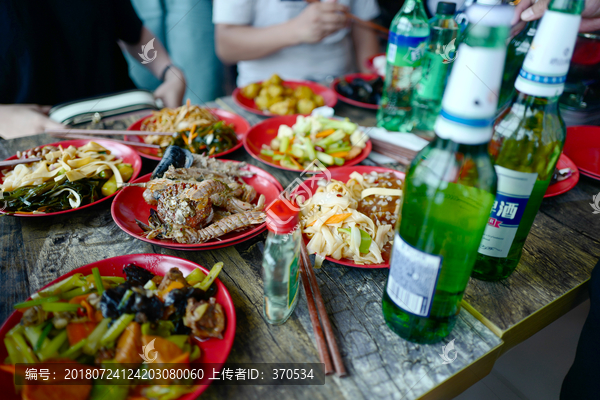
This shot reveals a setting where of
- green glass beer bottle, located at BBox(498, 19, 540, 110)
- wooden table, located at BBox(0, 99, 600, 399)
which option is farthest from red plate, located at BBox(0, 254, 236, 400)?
green glass beer bottle, located at BBox(498, 19, 540, 110)

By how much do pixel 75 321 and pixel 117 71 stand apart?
9.22 feet

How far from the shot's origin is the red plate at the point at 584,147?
5.72 ft

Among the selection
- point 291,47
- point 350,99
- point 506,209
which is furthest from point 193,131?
point 291,47

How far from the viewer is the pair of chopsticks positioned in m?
0.89

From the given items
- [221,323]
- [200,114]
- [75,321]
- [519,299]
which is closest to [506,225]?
[519,299]

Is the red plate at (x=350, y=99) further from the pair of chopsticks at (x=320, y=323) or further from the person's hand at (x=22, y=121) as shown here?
the person's hand at (x=22, y=121)

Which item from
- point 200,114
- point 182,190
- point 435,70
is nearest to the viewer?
point 182,190

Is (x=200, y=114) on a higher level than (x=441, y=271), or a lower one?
lower

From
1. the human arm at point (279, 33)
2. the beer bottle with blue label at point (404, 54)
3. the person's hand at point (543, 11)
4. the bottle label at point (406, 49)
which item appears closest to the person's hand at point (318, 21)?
the human arm at point (279, 33)

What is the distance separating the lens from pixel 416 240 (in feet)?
2.74

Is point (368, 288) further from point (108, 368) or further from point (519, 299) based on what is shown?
point (108, 368)

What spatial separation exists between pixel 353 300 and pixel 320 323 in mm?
145

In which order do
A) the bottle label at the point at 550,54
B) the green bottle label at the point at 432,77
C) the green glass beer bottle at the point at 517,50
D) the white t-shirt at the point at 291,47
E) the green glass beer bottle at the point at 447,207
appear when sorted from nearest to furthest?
the green glass beer bottle at the point at 447,207 < the bottle label at the point at 550,54 < the green glass beer bottle at the point at 517,50 < the green bottle label at the point at 432,77 < the white t-shirt at the point at 291,47

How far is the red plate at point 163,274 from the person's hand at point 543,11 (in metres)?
1.30
